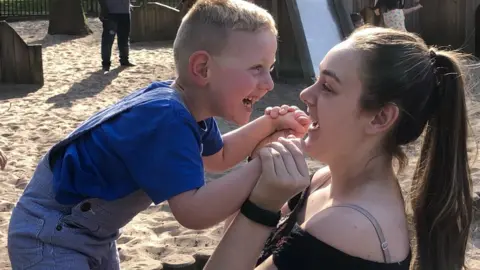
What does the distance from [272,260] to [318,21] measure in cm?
839

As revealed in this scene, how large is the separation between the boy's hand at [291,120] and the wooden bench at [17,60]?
8485mm

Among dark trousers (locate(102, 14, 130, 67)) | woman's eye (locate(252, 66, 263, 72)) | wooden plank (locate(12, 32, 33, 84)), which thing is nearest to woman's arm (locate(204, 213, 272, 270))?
woman's eye (locate(252, 66, 263, 72))

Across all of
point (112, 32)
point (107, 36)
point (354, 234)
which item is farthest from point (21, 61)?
point (354, 234)

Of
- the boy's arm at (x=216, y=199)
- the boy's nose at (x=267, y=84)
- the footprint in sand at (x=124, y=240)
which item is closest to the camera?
the boy's arm at (x=216, y=199)

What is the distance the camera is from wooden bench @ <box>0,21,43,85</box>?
33.9 feet

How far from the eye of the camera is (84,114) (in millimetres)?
8109

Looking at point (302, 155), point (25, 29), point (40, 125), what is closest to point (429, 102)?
point (302, 155)

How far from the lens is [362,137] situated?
1.88m

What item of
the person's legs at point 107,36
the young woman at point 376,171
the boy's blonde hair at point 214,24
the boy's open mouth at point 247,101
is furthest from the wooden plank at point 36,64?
the young woman at point 376,171

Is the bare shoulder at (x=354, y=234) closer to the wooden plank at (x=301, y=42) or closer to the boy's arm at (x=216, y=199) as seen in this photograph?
the boy's arm at (x=216, y=199)

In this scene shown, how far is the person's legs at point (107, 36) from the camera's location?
11.0 m

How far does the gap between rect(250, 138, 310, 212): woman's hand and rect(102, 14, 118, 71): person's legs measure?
949 cm

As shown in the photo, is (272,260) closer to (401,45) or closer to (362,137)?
(362,137)

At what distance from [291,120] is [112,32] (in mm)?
9085
